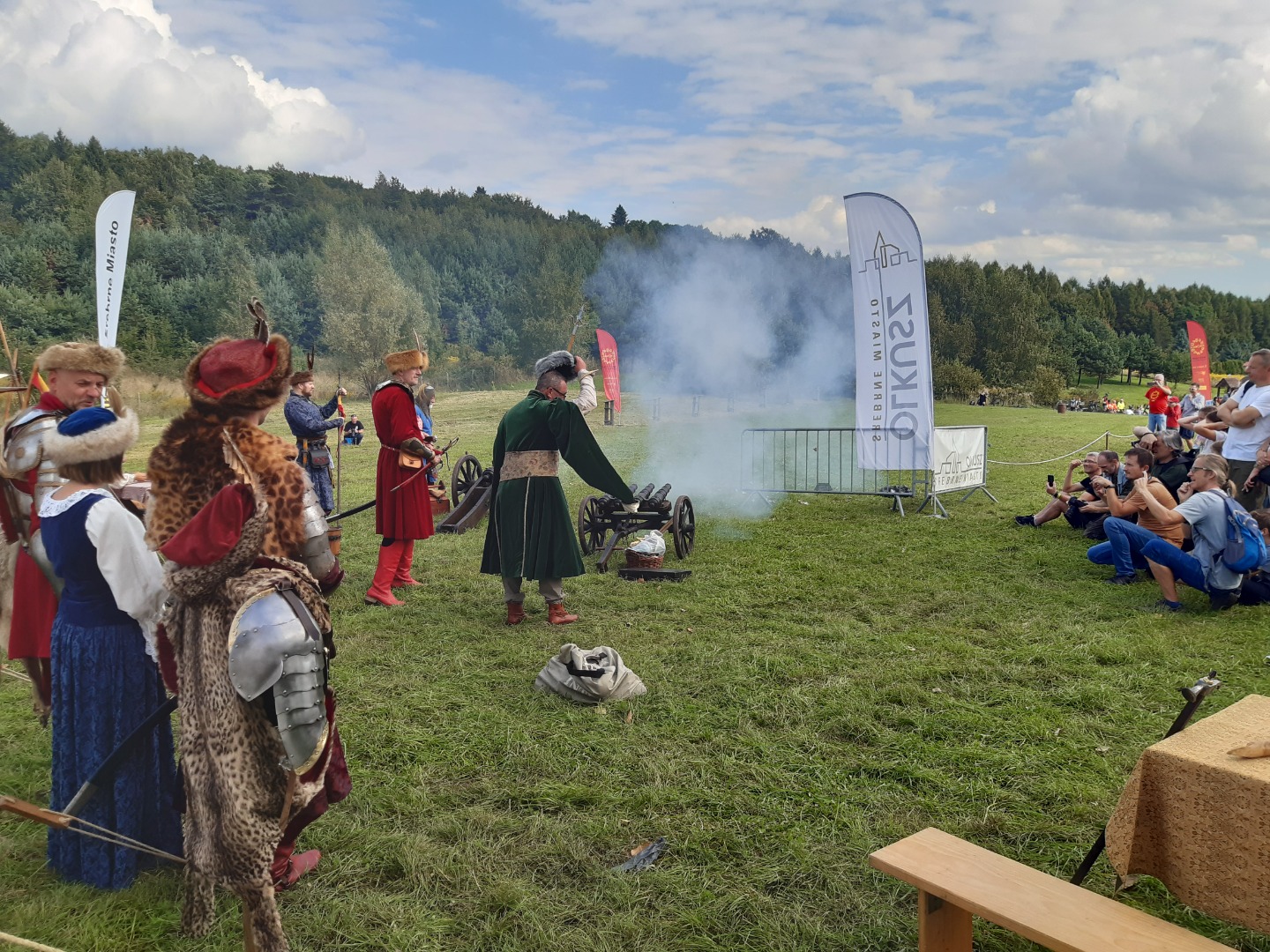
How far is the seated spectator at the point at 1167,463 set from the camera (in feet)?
25.2

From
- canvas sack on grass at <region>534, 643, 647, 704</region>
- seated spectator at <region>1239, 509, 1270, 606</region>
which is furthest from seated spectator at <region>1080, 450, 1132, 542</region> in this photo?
canvas sack on grass at <region>534, 643, 647, 704</region>

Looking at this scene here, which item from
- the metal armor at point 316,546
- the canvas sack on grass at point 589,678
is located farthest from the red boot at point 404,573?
the metal armor at point 316,546

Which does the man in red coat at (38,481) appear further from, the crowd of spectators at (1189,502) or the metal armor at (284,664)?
the crowd of spectators at (1189,502)

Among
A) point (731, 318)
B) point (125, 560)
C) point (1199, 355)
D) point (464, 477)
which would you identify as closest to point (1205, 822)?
point (125, 560)

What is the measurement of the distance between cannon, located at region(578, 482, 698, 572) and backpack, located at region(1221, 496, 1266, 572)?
420cm

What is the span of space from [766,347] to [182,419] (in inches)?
511

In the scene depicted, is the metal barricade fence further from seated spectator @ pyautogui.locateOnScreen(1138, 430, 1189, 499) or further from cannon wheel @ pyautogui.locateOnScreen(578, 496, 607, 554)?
cannon wheel @ pyautogui.locateOnScreen(578, 496, 607, 554)

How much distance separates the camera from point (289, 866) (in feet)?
8.76

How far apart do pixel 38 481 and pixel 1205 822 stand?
14.2 feet

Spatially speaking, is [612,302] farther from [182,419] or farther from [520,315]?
[520,315]

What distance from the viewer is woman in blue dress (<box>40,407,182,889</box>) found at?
2471 millimetres

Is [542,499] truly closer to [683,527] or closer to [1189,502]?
[683,527]

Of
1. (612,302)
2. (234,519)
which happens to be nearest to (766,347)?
(612,302)

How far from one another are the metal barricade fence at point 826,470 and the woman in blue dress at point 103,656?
808cm
